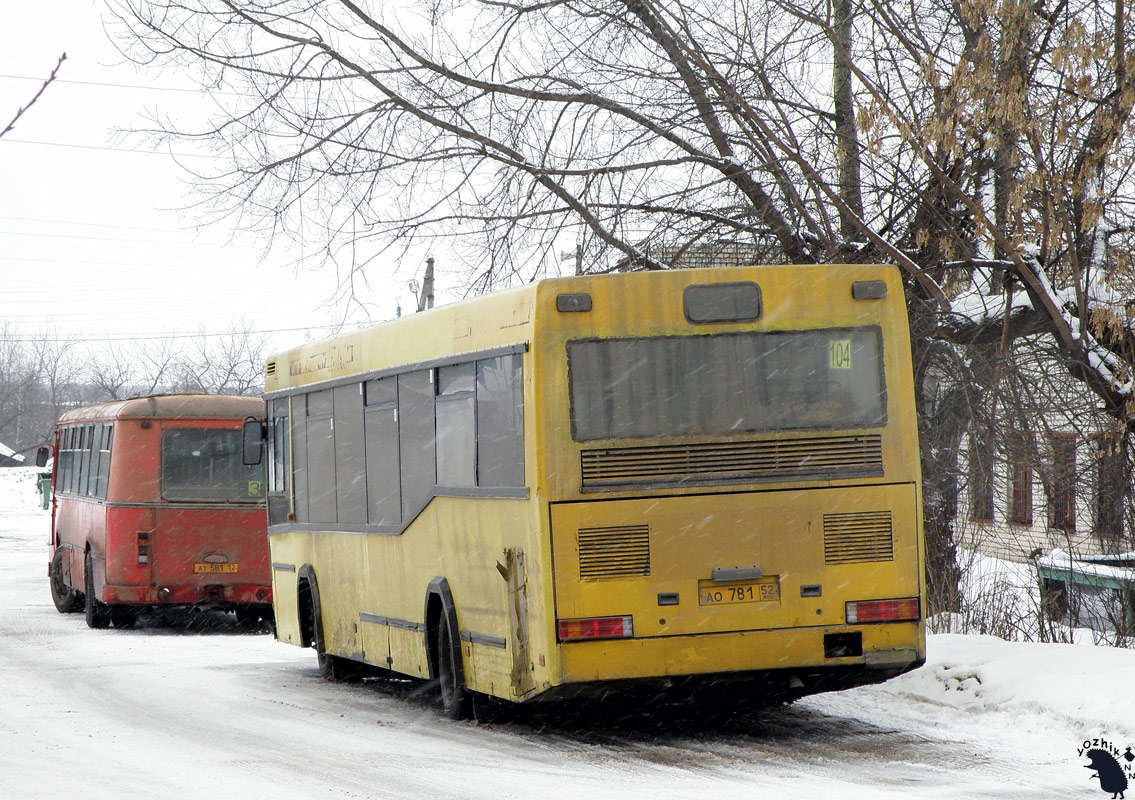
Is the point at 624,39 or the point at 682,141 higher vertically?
the point at 624,39

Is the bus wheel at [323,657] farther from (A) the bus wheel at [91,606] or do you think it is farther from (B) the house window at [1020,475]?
(A) the bus wheel at [91,606]

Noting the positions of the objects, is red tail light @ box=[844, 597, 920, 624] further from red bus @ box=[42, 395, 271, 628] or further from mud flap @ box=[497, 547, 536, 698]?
red bus @ box=[42, 395, 271, 628]

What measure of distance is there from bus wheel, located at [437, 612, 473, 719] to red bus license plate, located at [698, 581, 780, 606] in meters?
2.18

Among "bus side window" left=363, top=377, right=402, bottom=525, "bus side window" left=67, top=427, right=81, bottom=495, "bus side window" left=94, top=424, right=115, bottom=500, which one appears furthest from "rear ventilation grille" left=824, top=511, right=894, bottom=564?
"bus side window" left=67, top=427, right=81, bottom=495

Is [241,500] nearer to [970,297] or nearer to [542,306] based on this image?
[970,297]

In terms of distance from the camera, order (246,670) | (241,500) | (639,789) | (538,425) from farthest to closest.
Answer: (241,500), (246,670), (538,425), (639,789)

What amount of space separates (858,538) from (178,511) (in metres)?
12.5

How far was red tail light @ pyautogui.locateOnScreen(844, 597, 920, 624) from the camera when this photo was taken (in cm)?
949

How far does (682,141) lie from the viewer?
16.0 m

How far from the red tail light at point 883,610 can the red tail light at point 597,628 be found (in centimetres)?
137

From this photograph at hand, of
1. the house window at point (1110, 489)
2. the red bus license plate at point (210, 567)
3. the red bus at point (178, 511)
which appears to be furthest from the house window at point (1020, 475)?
the red bus license plate at point (210, 567)

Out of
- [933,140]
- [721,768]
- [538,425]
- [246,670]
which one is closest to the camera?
[721,768]

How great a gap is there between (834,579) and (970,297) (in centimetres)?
733

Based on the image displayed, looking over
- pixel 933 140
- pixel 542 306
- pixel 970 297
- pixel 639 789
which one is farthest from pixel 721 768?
pixel 970 297
